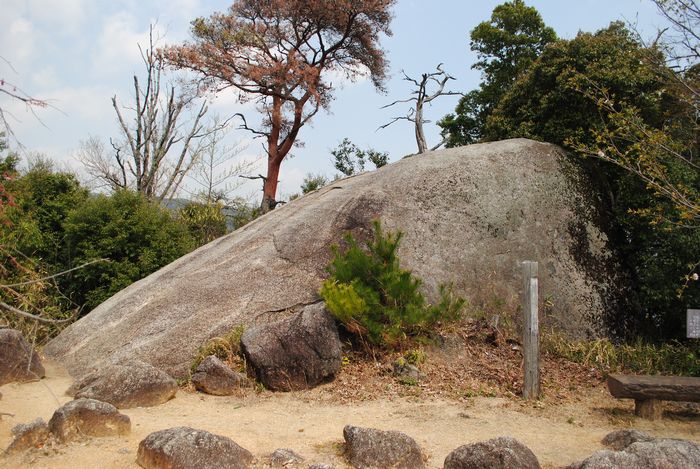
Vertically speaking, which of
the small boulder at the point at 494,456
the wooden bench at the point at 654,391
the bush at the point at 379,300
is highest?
the bush at the point at 379,300

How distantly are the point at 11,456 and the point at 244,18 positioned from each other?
17.2m

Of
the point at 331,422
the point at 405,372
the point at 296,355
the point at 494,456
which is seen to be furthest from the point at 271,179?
the point at 494,456

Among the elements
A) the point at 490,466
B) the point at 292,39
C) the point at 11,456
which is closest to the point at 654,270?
the point at 490,466

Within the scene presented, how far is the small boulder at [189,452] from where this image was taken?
4.53 m

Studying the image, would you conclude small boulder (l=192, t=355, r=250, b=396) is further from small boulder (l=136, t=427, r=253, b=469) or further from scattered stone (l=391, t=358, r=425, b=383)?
small boulder (l=136, t=427, r=253, b=469)

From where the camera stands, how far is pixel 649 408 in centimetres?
659

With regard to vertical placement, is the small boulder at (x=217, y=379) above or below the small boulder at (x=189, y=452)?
above

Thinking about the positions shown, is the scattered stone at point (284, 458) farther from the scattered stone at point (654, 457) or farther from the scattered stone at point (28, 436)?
the scattered stone at point (654, 457)

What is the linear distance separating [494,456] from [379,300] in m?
3.55

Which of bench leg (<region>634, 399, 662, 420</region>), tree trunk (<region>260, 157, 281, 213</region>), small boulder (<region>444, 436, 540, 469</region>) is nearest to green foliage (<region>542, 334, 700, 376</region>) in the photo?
bench leg (<region>634, 399, 662, 420</region>)

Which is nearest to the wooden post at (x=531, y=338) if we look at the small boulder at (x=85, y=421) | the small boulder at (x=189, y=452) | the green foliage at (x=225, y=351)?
the green foliage at (x=225, y=351)

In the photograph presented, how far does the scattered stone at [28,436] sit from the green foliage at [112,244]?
19.2 feet

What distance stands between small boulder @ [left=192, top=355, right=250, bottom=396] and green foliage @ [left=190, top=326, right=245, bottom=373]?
1.08ft

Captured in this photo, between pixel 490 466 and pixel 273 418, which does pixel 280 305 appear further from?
pixel 490 466
